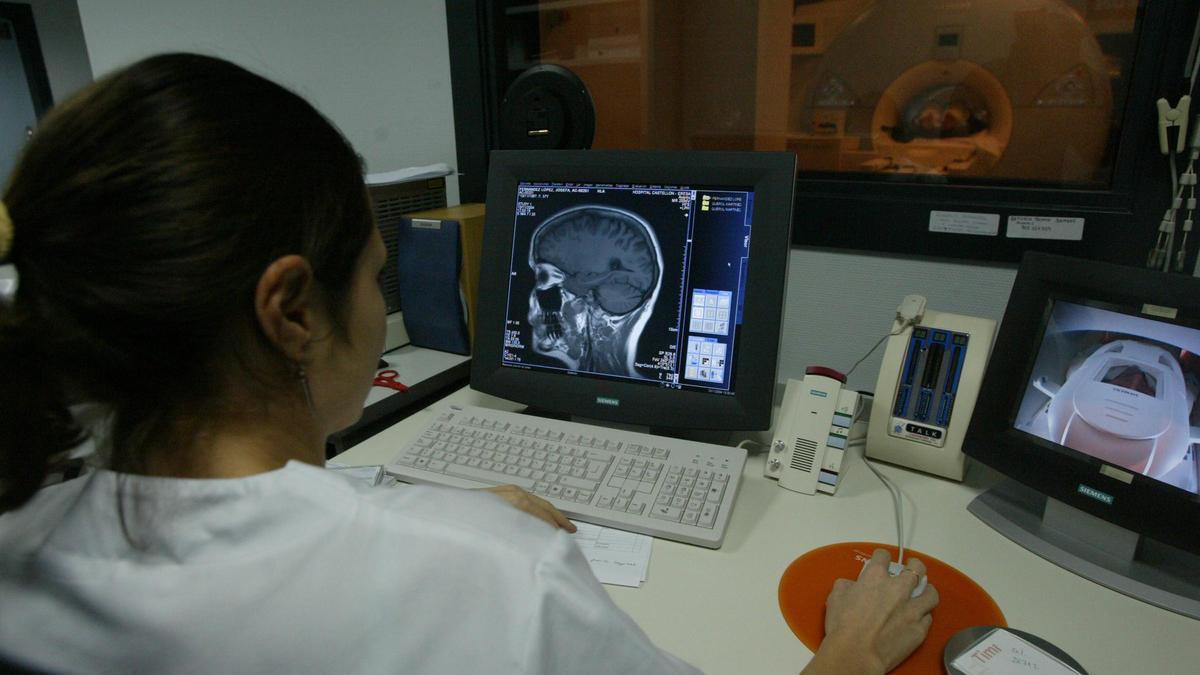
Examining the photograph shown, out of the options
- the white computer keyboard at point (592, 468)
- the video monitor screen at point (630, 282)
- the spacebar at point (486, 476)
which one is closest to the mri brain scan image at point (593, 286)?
the video monitor screen at point (630, 282)

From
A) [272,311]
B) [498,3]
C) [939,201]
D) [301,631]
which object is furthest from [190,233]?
[498,3]

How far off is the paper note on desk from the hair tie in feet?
2.07

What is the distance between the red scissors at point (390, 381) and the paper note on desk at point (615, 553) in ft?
1.89

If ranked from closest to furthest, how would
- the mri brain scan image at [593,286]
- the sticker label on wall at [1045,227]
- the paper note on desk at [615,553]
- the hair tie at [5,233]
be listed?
the hair tie at [5,233], the paper note on desk at [615,553], the mri brain scan image at [593,286], the sticker label on wall at [1045,227]

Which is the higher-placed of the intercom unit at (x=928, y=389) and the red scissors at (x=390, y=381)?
the intercom unit at (x=928, y=389)

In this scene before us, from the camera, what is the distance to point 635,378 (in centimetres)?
115

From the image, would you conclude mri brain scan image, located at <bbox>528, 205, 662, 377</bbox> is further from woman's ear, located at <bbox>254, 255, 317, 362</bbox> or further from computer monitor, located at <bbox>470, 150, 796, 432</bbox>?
woman's ear, located at <bbox>254, 255, 317, 362</bbox>

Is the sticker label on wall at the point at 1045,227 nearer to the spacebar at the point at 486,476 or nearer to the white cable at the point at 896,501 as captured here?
the white cable at the point at 896,501

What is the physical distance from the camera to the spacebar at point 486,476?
104 cm

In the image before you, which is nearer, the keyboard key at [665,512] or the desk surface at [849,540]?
the desk surface at [849,540]

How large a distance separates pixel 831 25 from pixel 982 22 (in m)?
0.29

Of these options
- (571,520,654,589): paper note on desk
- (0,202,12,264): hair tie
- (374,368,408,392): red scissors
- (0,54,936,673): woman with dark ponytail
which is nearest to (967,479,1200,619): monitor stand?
(571,520,654,589): paper note on desk

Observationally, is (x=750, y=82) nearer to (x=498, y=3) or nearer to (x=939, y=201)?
(x=939, y=201)

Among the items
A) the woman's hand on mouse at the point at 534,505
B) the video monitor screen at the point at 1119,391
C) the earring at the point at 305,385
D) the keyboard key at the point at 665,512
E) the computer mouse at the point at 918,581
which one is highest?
the earring at the point at 305,385
